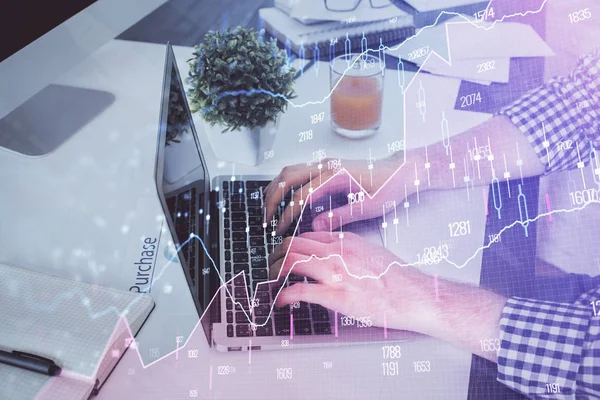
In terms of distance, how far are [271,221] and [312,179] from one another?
0.07 meters

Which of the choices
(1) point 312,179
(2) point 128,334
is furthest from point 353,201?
(2) point 128,334

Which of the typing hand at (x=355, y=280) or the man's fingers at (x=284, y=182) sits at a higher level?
the man's fingers at (x=284, y=182)

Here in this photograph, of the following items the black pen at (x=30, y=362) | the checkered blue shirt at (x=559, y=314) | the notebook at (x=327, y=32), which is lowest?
the black pen at (x=30, y=362)

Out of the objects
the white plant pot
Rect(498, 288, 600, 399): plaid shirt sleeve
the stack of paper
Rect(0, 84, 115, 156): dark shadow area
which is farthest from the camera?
Rect(0, 84, 115, 156): dark shadow area

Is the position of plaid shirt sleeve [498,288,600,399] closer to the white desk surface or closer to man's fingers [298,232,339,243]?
the white desk surface

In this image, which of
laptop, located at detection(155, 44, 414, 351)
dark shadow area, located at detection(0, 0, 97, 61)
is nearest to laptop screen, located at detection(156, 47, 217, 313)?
laptop, located at detection(155, 44, 414, 351)

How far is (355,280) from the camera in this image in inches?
25.9

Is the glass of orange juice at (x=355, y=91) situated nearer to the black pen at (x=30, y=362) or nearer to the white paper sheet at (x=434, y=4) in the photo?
the white paper sheet at (x=434, y=4)

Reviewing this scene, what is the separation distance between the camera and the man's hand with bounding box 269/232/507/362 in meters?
0.60

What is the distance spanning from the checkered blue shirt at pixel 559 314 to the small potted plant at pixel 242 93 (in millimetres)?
303

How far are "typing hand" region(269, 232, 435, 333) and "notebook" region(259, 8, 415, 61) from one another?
26cm

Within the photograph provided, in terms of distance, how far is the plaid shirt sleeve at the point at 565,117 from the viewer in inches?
24.1

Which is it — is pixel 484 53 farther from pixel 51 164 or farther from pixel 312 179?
pixel 51 164
